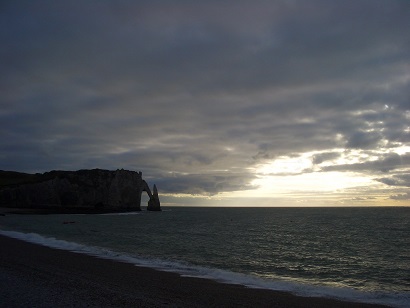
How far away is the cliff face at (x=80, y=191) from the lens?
124 metres

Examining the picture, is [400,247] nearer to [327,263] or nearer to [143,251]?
[327,263]

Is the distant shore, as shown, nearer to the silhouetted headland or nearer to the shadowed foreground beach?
the silhouetted headland

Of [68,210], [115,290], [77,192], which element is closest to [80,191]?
[77,192]

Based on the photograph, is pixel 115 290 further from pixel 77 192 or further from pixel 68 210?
pixel 77 192

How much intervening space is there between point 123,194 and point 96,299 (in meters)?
131

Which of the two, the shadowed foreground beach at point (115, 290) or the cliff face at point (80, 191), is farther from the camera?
the cliff face at point (80, 191)

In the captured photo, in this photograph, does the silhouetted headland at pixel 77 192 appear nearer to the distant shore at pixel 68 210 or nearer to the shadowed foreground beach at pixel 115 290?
the distant shore at pixel 68 210

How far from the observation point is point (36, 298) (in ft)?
41.1

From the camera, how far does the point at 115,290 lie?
48.4 ft

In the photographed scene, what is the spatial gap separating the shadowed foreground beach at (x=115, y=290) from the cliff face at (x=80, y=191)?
369ft

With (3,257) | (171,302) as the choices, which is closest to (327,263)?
(171,302)

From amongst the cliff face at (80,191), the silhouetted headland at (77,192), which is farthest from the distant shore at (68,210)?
the cliff face at (80,191)

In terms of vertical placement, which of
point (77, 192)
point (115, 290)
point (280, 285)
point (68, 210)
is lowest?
point (280, 285)

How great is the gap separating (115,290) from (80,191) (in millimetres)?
123188
